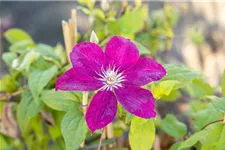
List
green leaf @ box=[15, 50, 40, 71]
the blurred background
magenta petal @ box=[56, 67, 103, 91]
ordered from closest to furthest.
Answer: magenta petal @ box=[56, 67, 103, 91] < green leaf @ box=[15, 50, 40, 71] < the blurred background

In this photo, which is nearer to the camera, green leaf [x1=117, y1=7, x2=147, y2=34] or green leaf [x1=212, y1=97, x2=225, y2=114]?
green leaf [x1=212, y1=97, x2=225, y2=114]

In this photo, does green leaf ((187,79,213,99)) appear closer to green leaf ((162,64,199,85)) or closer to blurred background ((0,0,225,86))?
green leaf ((162,64,199,85))

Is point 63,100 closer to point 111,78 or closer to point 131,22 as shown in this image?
point 111,78

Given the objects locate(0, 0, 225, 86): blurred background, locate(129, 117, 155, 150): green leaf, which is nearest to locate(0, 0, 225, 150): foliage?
locate(129, 117, 155, 150): green leaf

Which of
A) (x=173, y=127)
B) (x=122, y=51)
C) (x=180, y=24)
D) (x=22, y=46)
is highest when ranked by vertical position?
→ (x=122, y=51)

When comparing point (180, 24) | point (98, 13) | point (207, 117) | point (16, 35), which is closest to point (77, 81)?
point (207, 117)

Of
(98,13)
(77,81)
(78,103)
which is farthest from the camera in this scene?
(98,13)

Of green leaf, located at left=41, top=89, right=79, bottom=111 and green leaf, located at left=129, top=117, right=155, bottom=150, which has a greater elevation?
green leaf, located at left=41, top=89, right=79, bottom=111
